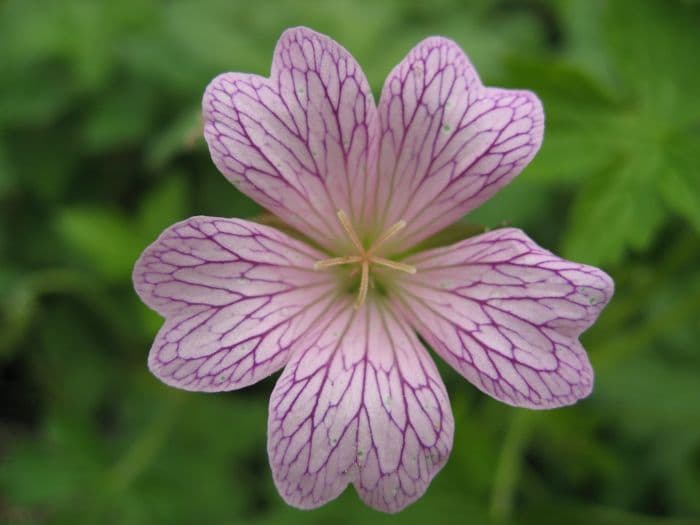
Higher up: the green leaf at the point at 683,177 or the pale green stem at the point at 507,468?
the green leaf at the point at 683,177

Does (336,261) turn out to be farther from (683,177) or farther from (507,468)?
(507,468)

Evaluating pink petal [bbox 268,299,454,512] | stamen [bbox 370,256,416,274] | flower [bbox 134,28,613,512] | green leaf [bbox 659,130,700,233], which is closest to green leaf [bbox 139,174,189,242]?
flower [bbox 134,28,613,512]

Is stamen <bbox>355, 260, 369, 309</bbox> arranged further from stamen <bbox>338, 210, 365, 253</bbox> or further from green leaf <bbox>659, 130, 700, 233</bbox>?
green leaf <bbox>659, 130, 700, 233</bbox>

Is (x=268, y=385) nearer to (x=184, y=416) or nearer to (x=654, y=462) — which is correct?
(x=184, y=416)

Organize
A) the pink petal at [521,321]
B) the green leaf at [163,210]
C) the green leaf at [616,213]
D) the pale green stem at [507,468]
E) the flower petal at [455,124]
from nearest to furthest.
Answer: the pink petal at [521,321] → the flower petal at [455,124] → the green leaf at [616,213] → the pale green stem at [507,468] → the green leaf at [163,210]

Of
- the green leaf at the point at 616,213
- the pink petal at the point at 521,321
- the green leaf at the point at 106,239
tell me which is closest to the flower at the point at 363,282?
the pink petal at the point at 521,321

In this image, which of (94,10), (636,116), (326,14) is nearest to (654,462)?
(636,116)

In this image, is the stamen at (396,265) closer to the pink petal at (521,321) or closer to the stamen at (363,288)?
the stamen at (363,288)
